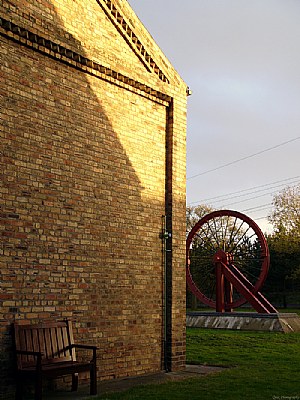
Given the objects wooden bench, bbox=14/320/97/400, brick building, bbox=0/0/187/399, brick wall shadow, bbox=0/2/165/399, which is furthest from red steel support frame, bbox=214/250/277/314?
wooden bench, bbox=14/320/97/400

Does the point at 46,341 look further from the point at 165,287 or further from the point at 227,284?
the point at 227,284

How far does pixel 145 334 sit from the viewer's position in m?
9.54

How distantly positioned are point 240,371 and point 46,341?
395 cm

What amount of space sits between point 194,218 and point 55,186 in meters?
30.0

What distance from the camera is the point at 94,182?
893cm

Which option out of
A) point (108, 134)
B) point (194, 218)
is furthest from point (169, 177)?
point (194, 218)

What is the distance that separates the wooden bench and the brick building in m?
0.17

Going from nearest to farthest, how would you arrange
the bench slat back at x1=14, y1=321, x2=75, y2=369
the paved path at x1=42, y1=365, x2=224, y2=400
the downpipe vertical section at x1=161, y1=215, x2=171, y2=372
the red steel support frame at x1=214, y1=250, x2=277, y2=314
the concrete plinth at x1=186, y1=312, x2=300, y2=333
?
the bench slat back at x1=14, y1=321, x2=75, y2=369
the paved path at x1=42, y1=365, x2=224, y2=400
the downpipe vertical section at x1=161, y1=215, x2=171, y2=372
the concrete plinth at x1=186, y1=312, x2=300, y2=333
the red steel support frame at x1=214, y1=250, x2=277, y2=314

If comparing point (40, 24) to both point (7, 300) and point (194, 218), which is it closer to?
point (7, 300)

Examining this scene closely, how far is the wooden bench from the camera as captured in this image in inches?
281

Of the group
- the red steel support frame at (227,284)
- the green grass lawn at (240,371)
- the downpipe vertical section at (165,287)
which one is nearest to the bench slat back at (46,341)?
the green grass lawn at (240,371)

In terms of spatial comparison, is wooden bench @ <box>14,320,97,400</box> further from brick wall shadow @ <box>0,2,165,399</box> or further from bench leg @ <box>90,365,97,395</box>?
brick wall shadow @ <box>0,2,165,399</box>

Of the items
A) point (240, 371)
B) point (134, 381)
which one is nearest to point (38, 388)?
point (134, 381)

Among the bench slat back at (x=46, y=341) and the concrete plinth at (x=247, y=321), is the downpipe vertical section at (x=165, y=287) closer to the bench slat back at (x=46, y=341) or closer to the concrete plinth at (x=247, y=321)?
the bench slat back at (x=46, y=341)
